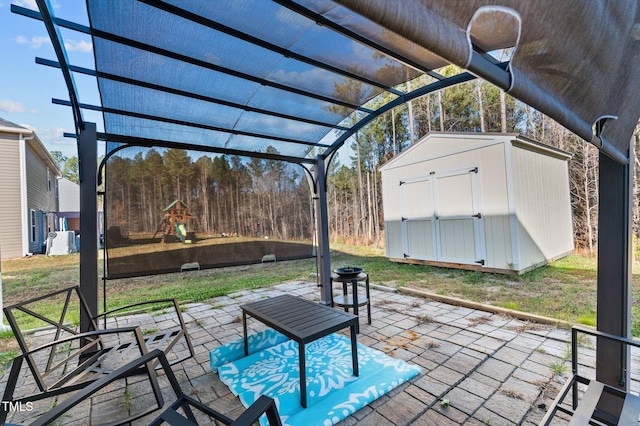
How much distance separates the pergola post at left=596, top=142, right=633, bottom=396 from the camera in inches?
58.7

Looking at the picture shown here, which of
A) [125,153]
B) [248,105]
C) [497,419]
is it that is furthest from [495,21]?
[125,153]

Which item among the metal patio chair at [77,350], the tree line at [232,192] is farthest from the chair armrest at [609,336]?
the metal patio chair at [77,350]

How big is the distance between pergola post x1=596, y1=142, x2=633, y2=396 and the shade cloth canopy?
0.29 meters

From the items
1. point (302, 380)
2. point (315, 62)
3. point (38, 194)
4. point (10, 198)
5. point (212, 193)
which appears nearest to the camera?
point (302, 380)

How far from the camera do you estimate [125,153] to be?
304cm

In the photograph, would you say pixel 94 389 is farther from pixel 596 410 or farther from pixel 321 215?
pixel 321 215

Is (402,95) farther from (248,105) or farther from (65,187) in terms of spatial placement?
(65,187)

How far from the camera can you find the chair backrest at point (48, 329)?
1.77 meters

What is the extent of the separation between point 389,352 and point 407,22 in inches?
107

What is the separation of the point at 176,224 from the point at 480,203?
5.44 metres

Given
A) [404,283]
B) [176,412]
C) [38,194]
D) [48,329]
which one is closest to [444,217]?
[404,283]

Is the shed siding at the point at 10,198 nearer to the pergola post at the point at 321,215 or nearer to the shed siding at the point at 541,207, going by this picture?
the pergola post at the point at 321,215

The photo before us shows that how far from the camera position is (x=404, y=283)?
5238 millimetres

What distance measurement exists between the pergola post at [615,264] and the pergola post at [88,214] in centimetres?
363
